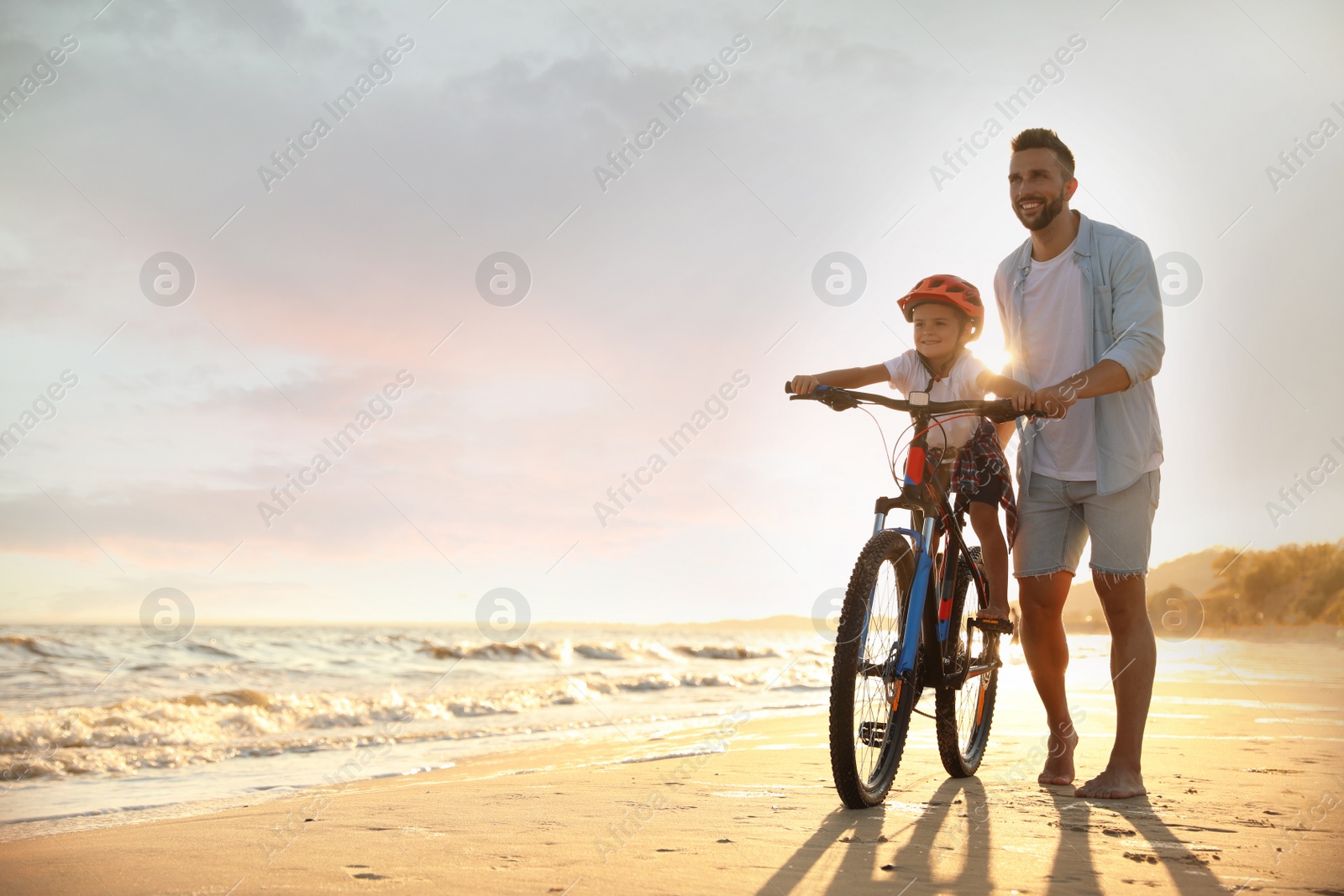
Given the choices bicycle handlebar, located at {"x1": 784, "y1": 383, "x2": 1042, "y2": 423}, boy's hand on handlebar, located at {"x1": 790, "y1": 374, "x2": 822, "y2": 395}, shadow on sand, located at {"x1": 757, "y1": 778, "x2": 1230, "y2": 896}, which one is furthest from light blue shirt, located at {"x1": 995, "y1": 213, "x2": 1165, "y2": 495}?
shadow on sand, located at {"x1": 757, "y1": 778, "x2": 1230, "y2": 896}

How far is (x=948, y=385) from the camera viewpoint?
3.45m

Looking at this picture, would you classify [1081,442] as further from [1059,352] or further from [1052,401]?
[1052,401]

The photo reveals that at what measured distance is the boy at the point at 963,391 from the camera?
134 inches

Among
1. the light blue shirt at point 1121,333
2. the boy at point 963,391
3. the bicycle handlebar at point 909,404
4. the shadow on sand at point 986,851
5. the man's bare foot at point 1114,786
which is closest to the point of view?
the shadow on sand at point 986,851

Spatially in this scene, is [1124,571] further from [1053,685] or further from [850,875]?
[850,875]

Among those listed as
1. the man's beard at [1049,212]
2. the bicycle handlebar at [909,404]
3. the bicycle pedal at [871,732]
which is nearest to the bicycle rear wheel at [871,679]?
the bicycle pedal at [871,732]

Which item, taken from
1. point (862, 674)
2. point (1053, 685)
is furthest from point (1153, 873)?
point (1053, 685)

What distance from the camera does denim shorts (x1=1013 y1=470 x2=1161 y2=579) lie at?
3371 mm

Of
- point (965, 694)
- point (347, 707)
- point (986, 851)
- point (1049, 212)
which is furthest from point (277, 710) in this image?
point (1049, 212)

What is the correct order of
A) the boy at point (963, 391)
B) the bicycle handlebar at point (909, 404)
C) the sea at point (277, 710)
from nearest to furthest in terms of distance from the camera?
the bicycle handlebar at point (909, 404), the boy at point (963, 391), the sea at point (277, 710)

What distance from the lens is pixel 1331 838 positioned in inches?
99.3

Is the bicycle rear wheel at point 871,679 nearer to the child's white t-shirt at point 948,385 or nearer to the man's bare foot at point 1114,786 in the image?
the child's white t-shirt at point 948,385

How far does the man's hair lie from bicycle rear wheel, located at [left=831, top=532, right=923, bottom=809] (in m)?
1.71

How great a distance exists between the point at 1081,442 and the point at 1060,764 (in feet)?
4.18
